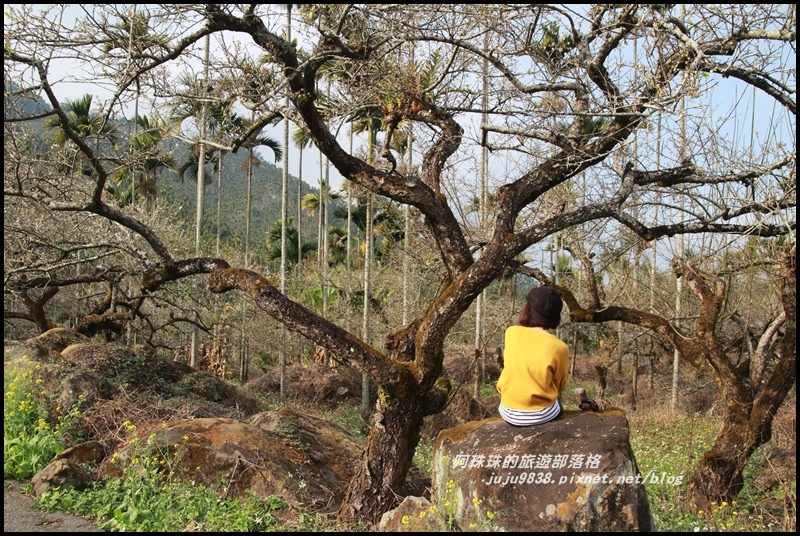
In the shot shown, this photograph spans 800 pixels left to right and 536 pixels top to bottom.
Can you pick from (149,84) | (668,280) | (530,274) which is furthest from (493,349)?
(149,84)

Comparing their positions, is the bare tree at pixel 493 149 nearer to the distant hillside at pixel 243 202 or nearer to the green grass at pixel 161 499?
the green grass at pixel 161 499

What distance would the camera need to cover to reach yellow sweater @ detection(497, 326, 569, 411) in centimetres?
450

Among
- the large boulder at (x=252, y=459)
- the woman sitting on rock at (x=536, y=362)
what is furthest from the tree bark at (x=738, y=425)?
the large boulder at (x=252, y=459)

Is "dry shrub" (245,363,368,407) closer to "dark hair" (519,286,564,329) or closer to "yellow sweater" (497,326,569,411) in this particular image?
"yellow sweater" (497,326,569,411)

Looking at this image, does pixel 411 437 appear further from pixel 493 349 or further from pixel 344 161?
pixel 493 349

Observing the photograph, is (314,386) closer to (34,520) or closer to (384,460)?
(384,460)

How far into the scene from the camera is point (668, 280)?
1695 cm

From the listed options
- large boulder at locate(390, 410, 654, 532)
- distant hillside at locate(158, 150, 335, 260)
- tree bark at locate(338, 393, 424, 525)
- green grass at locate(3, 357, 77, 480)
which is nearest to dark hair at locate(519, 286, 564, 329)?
large boulder at locate(390, 410, 654, 532)

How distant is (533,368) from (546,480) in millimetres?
776

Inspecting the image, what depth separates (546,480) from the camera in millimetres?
4312

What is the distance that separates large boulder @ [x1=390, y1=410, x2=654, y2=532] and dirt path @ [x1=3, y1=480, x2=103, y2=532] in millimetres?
2512

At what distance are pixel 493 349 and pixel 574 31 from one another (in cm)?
2637

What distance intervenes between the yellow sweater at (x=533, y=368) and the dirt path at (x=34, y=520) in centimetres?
347

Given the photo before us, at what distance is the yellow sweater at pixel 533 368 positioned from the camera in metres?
4.50
